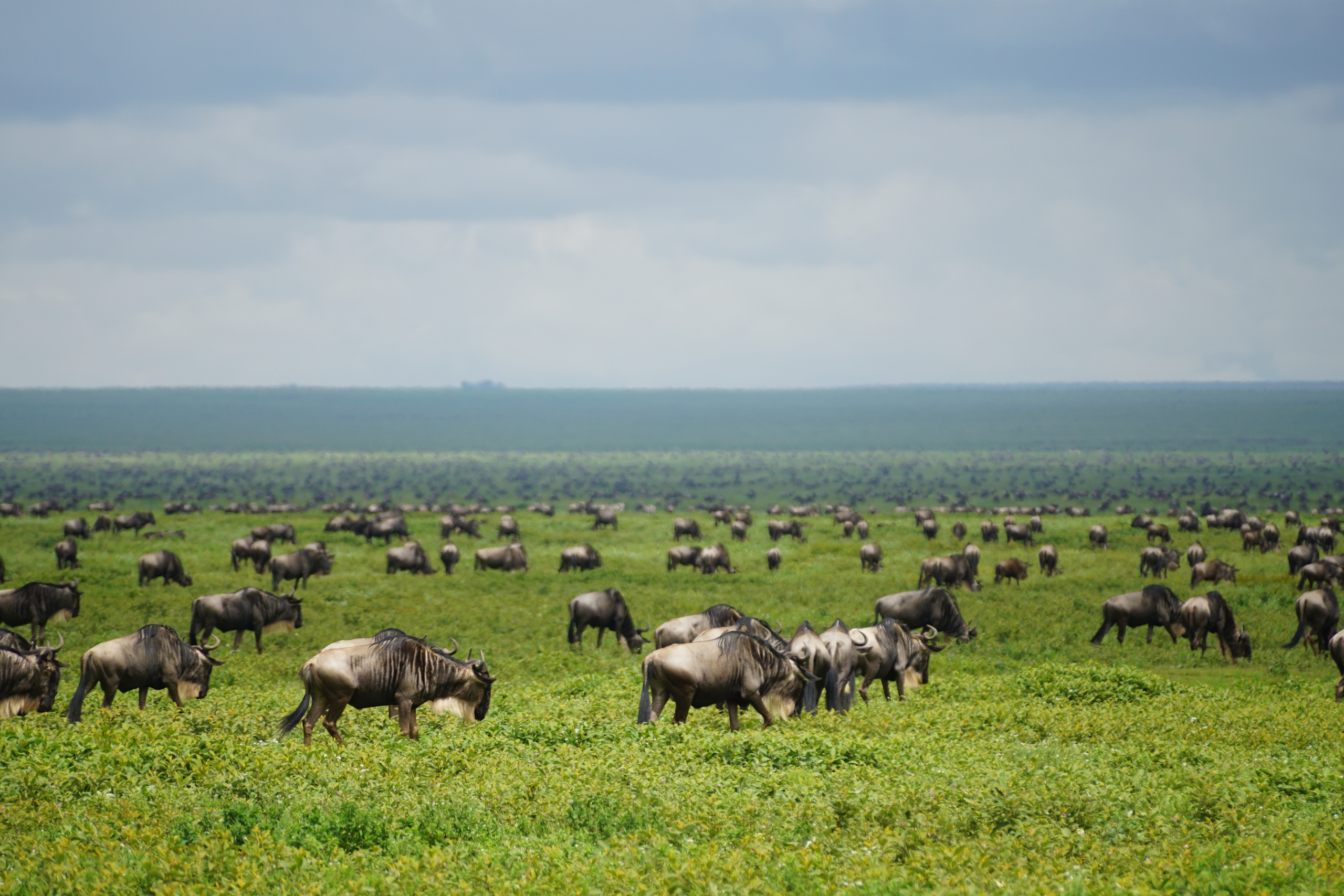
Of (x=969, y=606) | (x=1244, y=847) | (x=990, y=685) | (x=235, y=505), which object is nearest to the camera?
(x=1244, y=847)

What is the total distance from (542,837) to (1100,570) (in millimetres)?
37054

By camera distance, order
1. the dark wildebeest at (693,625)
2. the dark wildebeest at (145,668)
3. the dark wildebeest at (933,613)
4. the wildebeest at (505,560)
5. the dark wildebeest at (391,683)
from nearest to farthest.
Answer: the dark wildebeest at (391,683) < the dark wildebeest at (145,668) < the dark wildebeest at (693,625) < the dark wildebeest at (933,613) < the wildebeest at (505,560)

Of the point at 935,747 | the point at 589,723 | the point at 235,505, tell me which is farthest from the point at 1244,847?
the point at 235,505

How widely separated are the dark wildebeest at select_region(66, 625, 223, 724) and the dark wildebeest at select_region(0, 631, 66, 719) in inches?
15.7

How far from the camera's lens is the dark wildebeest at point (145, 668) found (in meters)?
17.5

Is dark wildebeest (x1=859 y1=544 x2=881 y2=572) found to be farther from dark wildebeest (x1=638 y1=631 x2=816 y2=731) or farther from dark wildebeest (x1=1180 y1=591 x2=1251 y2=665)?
dark wildebeest (x1=638 y1=631 x2=816 y2=731)

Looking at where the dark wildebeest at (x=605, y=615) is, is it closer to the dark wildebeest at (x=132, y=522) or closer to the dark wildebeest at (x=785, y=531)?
the dark wildebeest at (x=785, y=531)

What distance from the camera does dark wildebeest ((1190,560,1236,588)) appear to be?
3831cm

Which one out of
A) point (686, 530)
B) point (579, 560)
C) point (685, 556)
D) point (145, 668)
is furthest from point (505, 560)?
point (145, 668)

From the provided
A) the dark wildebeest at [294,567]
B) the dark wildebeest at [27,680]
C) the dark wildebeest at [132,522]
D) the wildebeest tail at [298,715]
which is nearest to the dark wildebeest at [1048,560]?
the dark wildebeest at [294,567]

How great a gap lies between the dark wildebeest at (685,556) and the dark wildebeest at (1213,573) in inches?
718

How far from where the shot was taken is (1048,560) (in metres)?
42.9

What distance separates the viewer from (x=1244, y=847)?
1070 centimetres

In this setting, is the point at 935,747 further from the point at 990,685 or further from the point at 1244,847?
the point at 990,685
